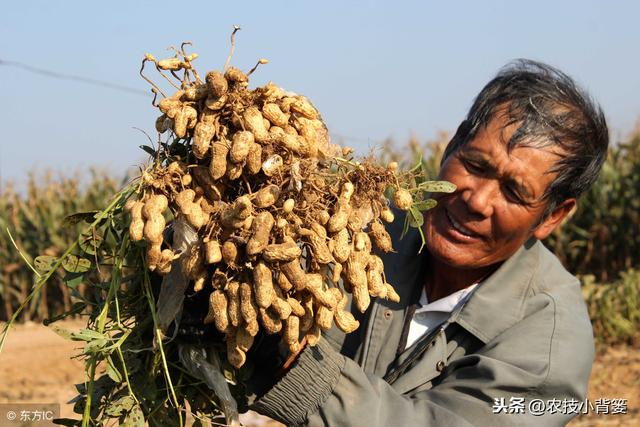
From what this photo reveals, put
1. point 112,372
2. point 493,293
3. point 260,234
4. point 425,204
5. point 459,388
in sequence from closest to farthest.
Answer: point 260,234
point 112,372
point 425,204
point 459,388
point 493,293

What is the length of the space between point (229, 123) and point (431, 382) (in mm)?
980

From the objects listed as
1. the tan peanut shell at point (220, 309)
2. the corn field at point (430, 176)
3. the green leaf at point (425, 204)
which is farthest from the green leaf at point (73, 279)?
the corn field at point (430, 176)

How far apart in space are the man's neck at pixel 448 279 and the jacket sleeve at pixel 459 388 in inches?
9.7

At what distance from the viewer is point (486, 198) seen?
7.54 ft

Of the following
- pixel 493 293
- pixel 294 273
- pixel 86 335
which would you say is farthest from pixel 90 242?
pixel 493 293

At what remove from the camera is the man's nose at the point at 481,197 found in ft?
7.51

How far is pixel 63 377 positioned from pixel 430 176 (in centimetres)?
467

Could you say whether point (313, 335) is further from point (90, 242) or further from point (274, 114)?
point (90, 242)

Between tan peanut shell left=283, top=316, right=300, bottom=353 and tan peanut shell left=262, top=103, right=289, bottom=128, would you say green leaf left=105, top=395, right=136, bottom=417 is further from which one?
tan peanut shell left=262, top=103, right=289, bottom=128

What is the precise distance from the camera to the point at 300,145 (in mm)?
1834

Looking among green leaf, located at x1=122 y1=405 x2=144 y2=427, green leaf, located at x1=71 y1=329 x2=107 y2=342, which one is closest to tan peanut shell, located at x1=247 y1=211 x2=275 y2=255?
green leaf, located at x1=71 y1=329 x2=107 y2=342

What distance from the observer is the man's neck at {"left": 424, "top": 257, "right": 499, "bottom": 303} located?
8.18ft

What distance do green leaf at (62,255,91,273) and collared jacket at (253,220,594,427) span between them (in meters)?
0.57

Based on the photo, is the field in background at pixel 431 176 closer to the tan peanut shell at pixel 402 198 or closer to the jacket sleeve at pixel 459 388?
the jacket sleeve at pixel 459 388
